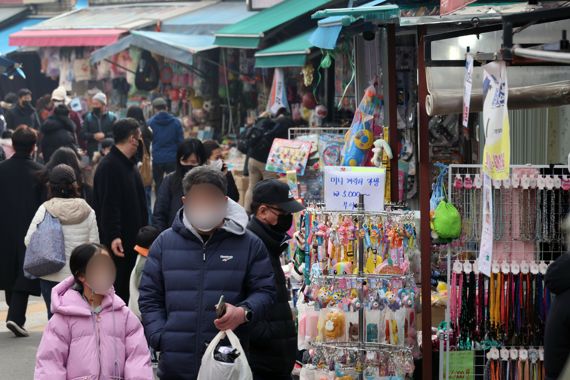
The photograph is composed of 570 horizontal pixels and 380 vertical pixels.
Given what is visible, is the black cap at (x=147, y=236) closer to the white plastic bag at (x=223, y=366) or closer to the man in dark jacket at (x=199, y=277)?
the man in dark jacket at (x=199, y=277)

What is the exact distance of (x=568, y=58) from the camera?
5199mm

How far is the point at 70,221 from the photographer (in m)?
9.73

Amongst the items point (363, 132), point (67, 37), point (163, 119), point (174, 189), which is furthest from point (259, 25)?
point (174, 189)

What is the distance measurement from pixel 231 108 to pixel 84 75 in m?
5.17

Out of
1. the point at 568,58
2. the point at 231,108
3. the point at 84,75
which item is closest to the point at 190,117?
the point at 231,108

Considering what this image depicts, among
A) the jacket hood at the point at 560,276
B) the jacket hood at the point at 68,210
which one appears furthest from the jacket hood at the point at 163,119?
the jacket hood at the point at 560,276

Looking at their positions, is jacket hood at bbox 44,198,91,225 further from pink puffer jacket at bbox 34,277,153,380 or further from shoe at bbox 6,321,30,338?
pink puffer jacket at bbox 34,277,153,380

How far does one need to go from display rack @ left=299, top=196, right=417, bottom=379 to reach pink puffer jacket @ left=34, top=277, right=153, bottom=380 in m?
1.80

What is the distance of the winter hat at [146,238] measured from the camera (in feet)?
31.2

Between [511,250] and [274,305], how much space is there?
205 centimetres

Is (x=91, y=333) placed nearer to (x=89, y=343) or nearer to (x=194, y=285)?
(x=89, y=343)

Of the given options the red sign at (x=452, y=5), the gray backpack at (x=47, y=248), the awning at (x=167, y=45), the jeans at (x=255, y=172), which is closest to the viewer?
the red sign at (x=452, y=5)

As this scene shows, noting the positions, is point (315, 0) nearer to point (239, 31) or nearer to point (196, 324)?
point (239, 31)

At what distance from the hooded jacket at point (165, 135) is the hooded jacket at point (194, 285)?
12.4m
